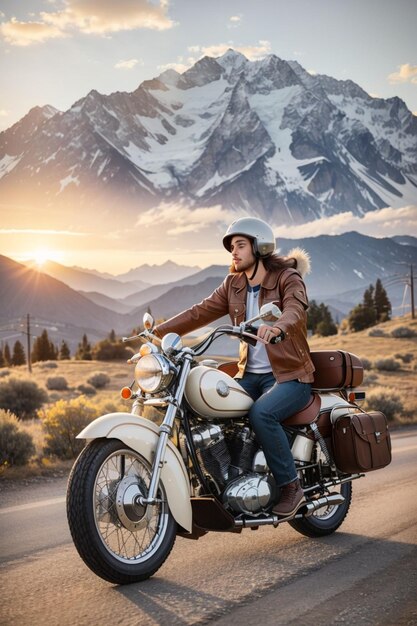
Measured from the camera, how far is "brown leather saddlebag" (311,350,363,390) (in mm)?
6230

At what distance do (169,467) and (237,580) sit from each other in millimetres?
812

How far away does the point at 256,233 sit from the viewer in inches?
234

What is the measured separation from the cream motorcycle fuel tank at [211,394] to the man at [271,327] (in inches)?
8.8

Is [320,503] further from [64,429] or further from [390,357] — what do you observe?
[390,357]

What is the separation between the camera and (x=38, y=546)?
5.99 m

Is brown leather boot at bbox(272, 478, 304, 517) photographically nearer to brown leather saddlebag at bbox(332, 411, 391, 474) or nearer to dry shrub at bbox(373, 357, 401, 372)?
brown leather saddlebag at bbox(332, 411, 391, 474)

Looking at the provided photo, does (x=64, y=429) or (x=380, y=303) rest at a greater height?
(x=380, y=303)

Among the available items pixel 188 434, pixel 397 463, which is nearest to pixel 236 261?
pixel 188 434

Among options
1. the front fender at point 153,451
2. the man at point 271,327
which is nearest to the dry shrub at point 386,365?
the man at point 271,327

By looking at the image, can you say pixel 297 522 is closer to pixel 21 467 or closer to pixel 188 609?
pixel 188 609

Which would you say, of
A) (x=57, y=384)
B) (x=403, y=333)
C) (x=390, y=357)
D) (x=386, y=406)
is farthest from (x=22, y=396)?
(x=403, y=333)

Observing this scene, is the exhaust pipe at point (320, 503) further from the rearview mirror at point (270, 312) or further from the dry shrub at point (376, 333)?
the dry shrub at point (376, 333)

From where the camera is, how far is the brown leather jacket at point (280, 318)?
5.69 meters

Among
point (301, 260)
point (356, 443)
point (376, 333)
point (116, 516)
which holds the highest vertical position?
point (376, 333)
